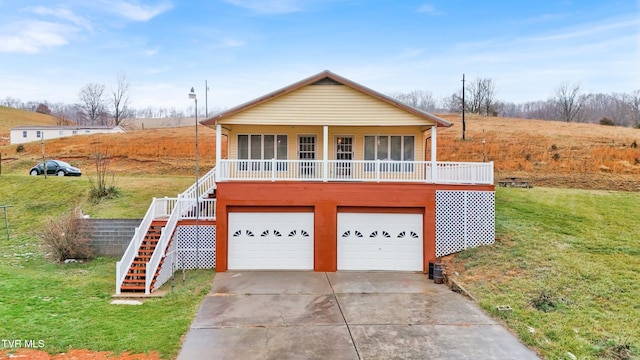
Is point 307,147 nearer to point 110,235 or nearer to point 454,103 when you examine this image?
point 110,235

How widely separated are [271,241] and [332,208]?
2.63 m

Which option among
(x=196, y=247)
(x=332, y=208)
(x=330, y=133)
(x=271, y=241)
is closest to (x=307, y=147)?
(x=330, y=133)

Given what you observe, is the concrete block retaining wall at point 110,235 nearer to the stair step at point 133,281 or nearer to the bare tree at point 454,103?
the stair step at point 133,281

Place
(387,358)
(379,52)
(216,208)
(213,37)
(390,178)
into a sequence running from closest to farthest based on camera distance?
(387,358)
(216,208)
(390,178)
(213,37)
(379,52)

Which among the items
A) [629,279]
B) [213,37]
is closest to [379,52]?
[213,37]

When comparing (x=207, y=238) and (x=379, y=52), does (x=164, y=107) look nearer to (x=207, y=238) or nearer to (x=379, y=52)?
(x=379, y=52)

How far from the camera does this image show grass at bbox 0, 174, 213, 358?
760cm

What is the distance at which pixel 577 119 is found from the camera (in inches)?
2938

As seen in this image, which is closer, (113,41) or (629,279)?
(629,279)

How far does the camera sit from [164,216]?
14430mm

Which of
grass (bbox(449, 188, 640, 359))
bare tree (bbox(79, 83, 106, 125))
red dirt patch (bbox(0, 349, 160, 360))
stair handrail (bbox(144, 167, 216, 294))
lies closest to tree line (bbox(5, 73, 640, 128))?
bare tree (bbox(79, 83, 106, 125))

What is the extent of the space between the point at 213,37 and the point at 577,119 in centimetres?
7644

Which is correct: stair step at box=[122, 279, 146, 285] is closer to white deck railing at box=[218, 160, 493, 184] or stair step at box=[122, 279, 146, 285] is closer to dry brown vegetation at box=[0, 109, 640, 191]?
white deck railing at box=[218, 160, 493, 184]

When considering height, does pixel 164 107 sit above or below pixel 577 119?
above
